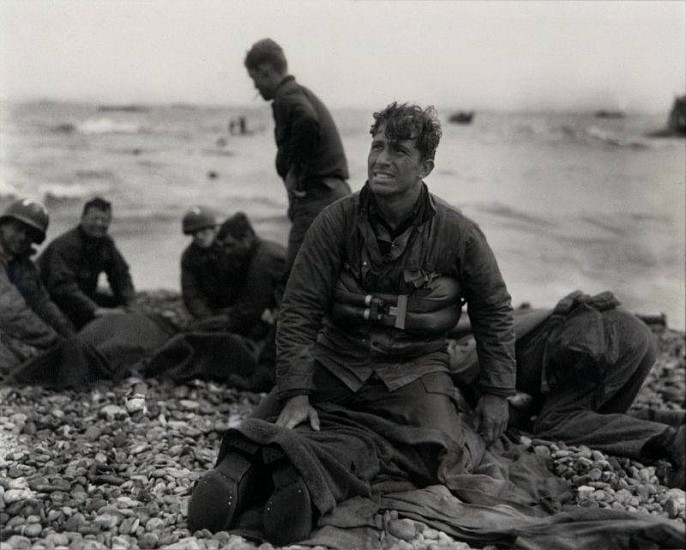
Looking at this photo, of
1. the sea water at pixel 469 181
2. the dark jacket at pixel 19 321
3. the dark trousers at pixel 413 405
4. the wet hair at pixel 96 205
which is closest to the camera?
the dark trousers at pixel 413 405

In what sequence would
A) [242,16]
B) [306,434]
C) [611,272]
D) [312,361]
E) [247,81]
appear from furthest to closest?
[247,81] → [611,272] → [242,16] → [312,361] → [306,434]

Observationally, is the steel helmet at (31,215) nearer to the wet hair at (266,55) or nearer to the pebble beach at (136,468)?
the pebble beach at (136,468)

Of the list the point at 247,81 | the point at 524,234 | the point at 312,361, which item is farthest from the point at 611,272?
the point at 312,361

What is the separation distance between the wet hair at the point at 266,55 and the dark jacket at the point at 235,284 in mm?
1581

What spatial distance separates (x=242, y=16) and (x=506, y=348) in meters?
4.67

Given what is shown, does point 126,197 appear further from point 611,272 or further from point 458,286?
point 458,286

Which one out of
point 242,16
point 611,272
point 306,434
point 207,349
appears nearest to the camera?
point 306,434

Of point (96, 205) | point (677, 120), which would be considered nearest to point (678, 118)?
point (677, 120)

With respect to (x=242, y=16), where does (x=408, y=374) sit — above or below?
below

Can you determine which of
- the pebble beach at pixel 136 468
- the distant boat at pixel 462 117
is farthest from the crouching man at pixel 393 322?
the distant boat at pixel 462 117

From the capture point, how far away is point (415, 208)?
4242 mm

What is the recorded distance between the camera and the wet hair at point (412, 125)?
13.3 feet

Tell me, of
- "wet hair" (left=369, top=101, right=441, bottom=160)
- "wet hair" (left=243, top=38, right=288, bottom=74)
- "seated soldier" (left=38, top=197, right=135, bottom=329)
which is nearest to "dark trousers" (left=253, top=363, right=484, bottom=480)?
"wet hair" (left=369, top=101, right=441, bottom=160)

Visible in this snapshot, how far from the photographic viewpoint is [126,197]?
10562mm
